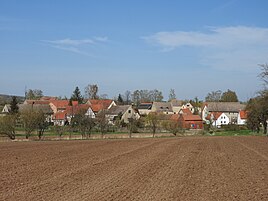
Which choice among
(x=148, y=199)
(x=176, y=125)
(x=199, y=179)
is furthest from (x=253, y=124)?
(x=148, y=199)

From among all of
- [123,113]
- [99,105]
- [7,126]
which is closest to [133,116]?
[123,113]

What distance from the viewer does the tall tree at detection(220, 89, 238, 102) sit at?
156 metres

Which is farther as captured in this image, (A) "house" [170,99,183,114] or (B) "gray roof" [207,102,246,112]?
(A) "house" [170,99,183,114]

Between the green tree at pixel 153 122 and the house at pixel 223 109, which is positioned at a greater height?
the house at pixel 223 109

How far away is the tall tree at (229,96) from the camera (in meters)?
156

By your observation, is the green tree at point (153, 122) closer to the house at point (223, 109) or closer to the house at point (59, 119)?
the house at point (59, 119)

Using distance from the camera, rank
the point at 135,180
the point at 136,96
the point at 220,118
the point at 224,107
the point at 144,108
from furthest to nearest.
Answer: the point at 136,96 → the point at 144,108 → the point at 224,107 → the point at 220,118 → the point at 135,180

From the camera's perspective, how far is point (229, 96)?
157 metres

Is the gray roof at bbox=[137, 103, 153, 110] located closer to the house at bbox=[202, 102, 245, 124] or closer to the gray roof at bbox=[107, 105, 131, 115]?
the house at bbox=[202, 102, 245, 124]

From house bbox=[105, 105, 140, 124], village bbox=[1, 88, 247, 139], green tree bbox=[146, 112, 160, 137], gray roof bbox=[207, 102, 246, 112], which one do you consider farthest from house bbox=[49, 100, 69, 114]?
gray roof bbox=[207, 102, 246, 112]

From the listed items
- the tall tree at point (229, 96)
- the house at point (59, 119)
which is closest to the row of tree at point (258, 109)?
the house at point (59, 119)

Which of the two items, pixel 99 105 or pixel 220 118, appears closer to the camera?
pixel 99 105

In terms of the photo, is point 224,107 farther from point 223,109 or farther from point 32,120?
point 32,120

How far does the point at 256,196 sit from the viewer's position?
13211 mm
